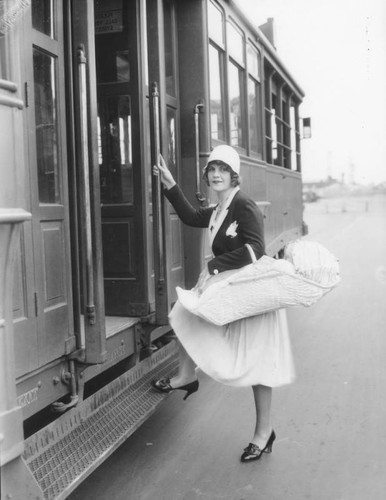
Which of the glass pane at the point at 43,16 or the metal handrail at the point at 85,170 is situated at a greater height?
the glass pane at the point at 43,16

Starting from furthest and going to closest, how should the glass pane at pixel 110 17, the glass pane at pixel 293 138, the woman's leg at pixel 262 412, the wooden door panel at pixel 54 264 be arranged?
the glass pane at pixel 293 138 < the glass pane at pixel 110 17 < the woman's leg at pixel 262 412 < the wooden door panel at pixel 54 264

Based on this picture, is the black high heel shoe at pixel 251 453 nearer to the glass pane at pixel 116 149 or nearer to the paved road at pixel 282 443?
the paved road at pixel 282 443

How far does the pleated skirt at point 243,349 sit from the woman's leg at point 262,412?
118 mm

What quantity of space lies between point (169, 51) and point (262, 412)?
254 centimetres

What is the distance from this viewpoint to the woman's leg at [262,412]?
3.54 metres

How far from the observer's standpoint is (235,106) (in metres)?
5.55

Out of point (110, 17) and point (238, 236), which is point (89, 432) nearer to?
point (238, 236)

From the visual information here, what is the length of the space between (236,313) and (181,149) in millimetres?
1593

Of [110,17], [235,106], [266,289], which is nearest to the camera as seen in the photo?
[266,289]

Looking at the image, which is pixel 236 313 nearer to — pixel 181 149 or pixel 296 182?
pixel 181 149

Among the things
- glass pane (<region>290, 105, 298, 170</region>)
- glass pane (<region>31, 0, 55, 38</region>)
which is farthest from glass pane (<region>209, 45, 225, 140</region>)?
glass pane (<region>290, 105, 298, 170</region>)

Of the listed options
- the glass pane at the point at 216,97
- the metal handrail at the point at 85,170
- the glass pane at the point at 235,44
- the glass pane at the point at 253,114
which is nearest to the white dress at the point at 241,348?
the metal handrail at the point at 85,170

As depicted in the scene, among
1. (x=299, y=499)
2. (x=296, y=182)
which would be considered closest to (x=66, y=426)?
(x=299, y=499)

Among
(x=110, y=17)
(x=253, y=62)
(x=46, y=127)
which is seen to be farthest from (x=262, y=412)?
(x=253, y=62)
